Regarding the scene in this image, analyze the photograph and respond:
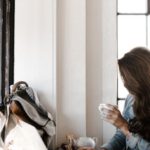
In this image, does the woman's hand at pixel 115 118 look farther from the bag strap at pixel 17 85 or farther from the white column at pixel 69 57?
the bag strap at pixel 17 85

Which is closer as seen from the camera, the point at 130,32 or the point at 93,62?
the point at 93,62

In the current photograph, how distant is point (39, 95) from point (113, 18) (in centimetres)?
74

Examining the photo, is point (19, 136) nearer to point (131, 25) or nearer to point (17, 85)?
point (17, 85)

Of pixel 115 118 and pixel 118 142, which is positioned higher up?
pixel 115 118

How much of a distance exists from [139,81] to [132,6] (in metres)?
0.92

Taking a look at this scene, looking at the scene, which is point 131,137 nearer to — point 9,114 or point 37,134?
point 37,134

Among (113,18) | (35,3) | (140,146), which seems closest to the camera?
(140,146)

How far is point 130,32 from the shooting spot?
2266mm

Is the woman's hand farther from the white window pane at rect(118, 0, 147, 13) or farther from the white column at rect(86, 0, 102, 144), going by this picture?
the white window pane at rect(118, 0, 147, 13)

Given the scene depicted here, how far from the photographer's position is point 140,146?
153 cm

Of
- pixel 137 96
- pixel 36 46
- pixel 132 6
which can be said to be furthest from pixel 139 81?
pixel 132 6

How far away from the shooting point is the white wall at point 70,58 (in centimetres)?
200

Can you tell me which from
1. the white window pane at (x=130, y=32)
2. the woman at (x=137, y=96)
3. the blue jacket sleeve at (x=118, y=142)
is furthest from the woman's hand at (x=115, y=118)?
the white window pane at (x=130, y=32)

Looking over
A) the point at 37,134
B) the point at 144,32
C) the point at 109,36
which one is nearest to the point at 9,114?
the point at 37,134
